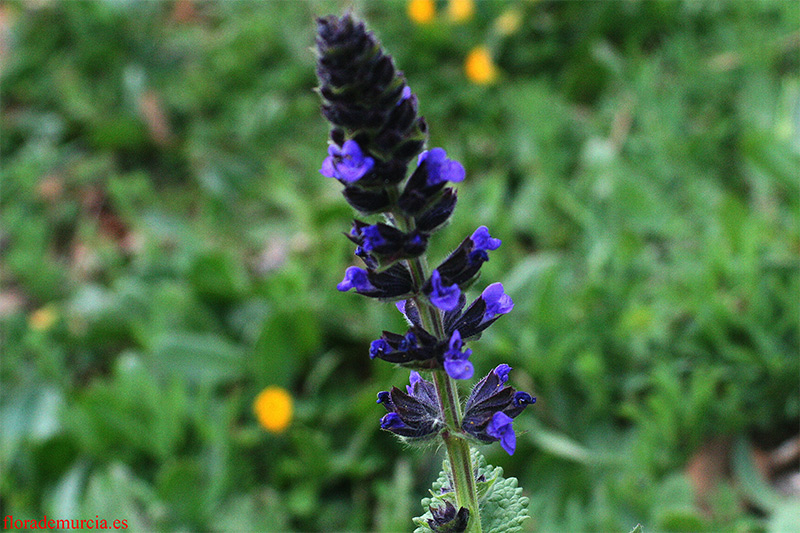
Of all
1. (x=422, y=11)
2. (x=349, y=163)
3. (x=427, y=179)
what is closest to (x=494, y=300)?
(x=427, y=179)

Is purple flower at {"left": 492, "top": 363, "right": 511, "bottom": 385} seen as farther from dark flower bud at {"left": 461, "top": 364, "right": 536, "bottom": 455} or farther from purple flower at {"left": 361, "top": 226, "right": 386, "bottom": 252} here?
purple flower at {"left": 361, "top": 226, "right": 386, "bottom": 252}

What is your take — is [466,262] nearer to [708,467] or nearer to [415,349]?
[415,349]

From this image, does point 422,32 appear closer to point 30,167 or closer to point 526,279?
point 526,279

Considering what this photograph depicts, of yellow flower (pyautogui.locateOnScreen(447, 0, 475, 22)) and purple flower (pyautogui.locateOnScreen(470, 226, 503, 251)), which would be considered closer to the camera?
purple flower (pyautogui.locateOnScreen(470, 226, 503, 251))

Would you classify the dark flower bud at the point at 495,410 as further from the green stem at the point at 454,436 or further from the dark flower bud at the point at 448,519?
the dark flower bud at the point at 448,519

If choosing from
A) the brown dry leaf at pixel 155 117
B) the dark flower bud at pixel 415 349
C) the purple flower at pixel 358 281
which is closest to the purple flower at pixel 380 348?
the dark flower bud at pixel 415 349

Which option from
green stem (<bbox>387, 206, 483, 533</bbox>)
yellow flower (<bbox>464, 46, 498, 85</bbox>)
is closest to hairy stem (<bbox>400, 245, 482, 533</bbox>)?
green stem (<bbox>387, 206, 483, 533</bbox>)
